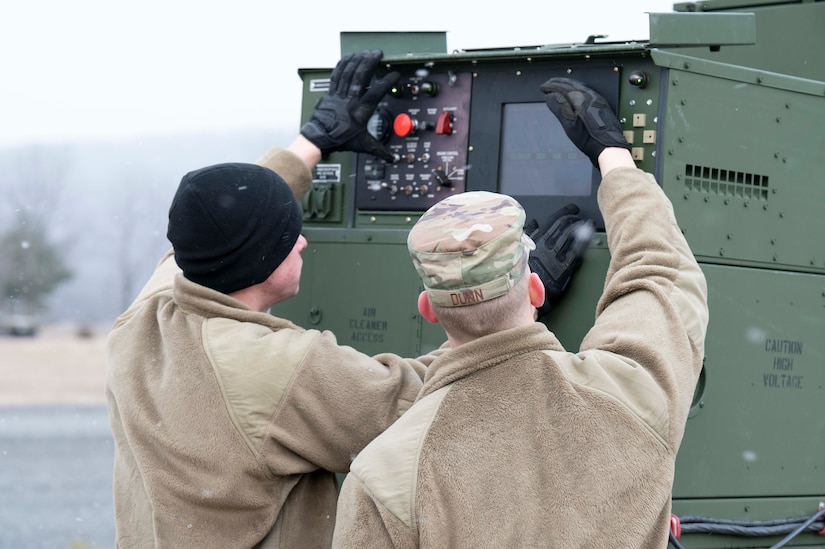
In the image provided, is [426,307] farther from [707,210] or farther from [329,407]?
[707,210]

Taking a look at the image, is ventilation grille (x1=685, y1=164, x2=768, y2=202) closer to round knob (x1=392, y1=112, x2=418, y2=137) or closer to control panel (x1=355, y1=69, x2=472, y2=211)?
control panel (x1=355, y1=69, x2=472, y2=211)

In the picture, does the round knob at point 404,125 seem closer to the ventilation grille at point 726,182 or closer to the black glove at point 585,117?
the black glove at point 585,117

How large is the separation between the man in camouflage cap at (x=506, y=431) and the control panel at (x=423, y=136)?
5.20 feet

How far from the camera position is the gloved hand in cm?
359

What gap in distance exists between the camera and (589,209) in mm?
3254

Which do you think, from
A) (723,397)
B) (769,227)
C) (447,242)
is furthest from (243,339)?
(769,227)

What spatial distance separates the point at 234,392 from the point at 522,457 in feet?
2.55

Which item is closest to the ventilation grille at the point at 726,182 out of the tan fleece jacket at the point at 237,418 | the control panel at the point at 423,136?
the control panel at the point at 423,136

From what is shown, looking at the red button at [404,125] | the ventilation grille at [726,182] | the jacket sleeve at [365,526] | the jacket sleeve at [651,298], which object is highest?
the red button at [404,125]

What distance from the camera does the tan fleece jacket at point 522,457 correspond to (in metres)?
1.83

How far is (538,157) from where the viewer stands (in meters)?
3.41

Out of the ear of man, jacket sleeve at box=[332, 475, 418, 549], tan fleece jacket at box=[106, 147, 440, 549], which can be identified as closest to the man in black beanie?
tan fleece jacket at box=[106, 147, 440, 549]

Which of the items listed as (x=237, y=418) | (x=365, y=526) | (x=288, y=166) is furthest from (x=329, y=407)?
(x=288, y=166)

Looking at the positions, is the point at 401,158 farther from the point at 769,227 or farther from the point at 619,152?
the point at 769,227
